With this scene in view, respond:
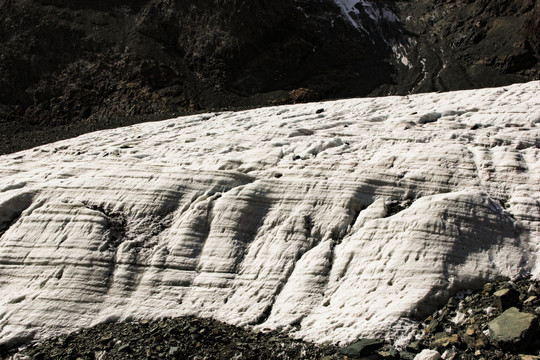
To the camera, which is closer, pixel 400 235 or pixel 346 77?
pixel 400 235

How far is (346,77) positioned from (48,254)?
4441cm

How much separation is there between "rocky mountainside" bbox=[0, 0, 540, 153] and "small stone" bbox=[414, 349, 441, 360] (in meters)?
38.5

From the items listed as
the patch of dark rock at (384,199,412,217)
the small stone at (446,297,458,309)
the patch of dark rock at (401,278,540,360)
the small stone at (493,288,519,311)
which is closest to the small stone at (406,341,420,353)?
the patch of dark rock at (401,278,540,360)

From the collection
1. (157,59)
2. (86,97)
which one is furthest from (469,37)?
(86,97)

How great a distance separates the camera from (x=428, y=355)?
8477mm

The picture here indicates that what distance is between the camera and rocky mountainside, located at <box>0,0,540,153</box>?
49.4m

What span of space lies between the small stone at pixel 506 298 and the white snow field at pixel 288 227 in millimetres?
689

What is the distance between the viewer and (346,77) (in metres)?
53.5

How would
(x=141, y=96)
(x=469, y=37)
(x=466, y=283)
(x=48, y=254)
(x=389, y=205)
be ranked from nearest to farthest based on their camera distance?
(x=466, y=283)
(x=389, y=205)
(x=48, y=254)
(x=141, y=96)
(x=469, y=37)

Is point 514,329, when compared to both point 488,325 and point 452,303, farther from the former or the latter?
point 452,303

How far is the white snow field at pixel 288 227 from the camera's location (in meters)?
10.3

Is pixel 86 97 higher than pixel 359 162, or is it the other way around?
pixel 359 162

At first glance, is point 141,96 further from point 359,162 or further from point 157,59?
point 359,162

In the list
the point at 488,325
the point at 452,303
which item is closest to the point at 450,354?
the point at 488,325
